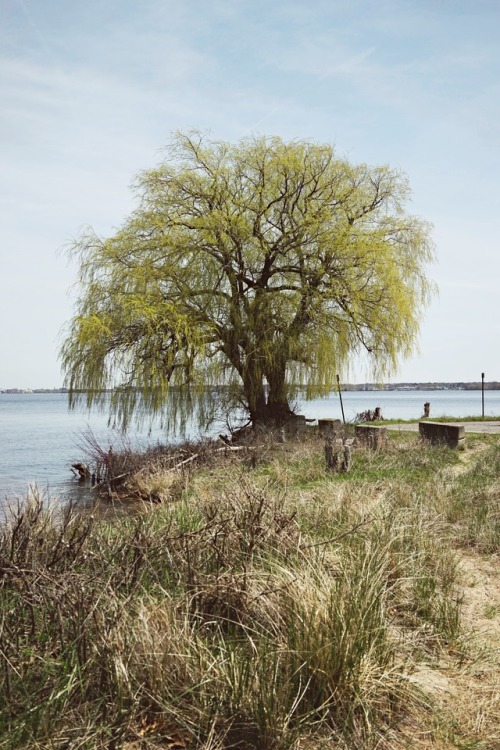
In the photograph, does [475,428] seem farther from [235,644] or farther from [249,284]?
[235,644]

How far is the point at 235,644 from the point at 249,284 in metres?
18.1

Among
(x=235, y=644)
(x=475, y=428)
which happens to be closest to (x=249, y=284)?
(x=475, y=428)

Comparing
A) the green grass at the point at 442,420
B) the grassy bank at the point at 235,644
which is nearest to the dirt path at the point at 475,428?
the green grass at the point at 442,420

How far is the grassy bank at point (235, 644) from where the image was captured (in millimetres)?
3350

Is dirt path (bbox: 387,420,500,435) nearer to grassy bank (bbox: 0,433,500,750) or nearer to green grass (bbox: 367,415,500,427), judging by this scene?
green grass (bbox: 367,415,500,427)

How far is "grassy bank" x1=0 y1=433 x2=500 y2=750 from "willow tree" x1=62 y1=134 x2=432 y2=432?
13.9 m

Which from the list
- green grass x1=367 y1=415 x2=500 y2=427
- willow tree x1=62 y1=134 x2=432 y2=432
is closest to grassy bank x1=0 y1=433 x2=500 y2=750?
willow tree x1=62 y1=134 x2=432 y2=432

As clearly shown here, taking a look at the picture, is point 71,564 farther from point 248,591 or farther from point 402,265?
point 402,265

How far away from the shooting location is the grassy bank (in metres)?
3.35

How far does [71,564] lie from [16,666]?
1.14 m

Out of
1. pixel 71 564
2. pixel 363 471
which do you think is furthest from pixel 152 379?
pixel 71 564

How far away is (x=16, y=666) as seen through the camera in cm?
360

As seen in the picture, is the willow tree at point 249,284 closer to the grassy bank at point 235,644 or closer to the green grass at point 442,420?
the green grass at point 442,420

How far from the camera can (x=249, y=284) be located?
21.7 meters
